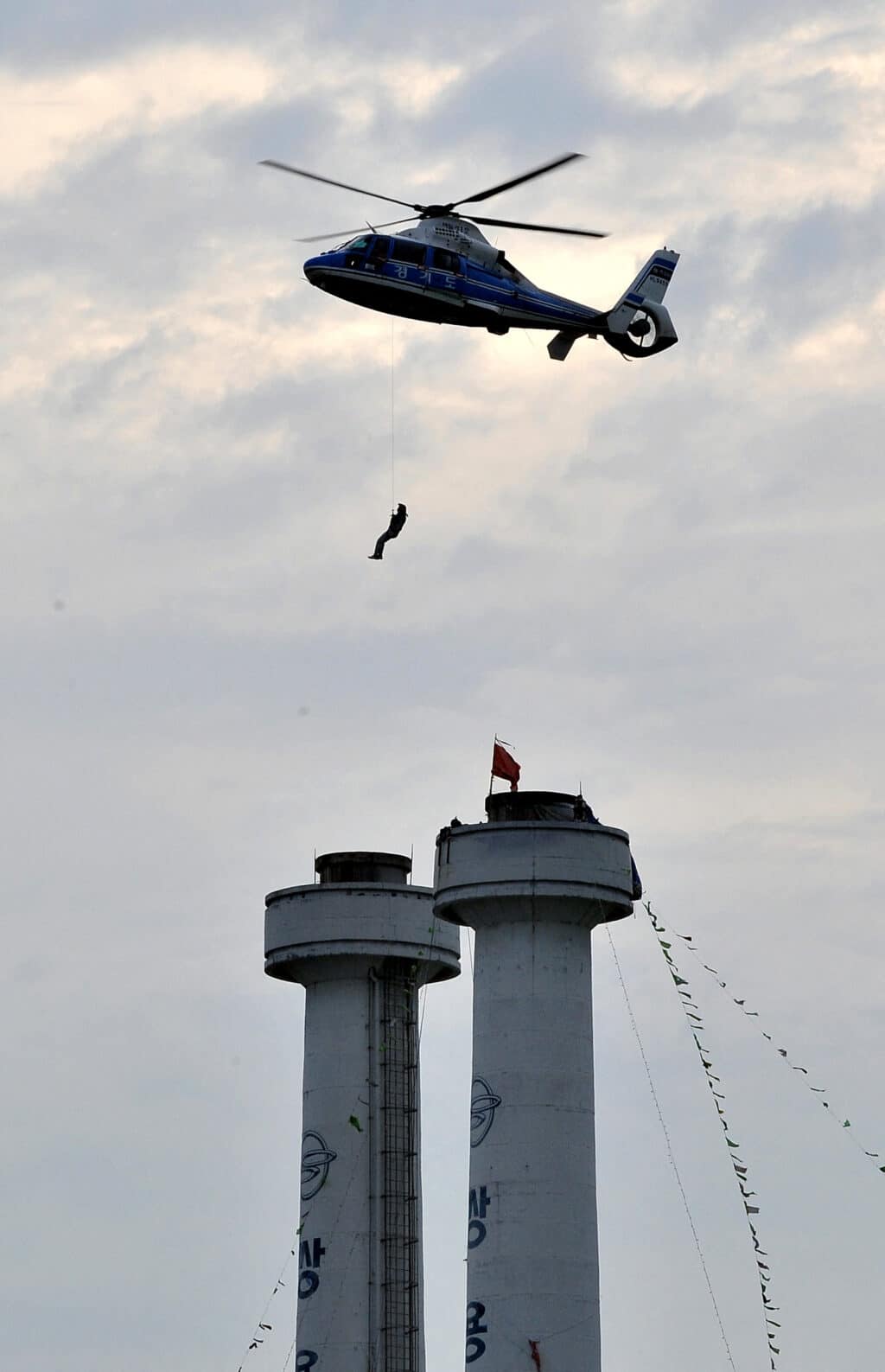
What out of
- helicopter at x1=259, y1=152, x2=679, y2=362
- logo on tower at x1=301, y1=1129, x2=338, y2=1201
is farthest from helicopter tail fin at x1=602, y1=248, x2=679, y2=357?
logo on tower at x1=301, y1=1129, x2=338, y2=1201

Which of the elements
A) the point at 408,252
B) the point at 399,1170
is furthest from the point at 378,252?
the point at 399,1170

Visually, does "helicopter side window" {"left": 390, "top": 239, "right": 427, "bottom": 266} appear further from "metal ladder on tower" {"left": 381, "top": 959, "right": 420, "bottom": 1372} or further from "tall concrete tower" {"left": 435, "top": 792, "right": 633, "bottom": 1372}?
"metal ladder on tower" {"left": 381, "top": 959, "right": 420, "bottom": 1372}

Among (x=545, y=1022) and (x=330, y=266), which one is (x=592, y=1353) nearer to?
(x=545, y=1022)

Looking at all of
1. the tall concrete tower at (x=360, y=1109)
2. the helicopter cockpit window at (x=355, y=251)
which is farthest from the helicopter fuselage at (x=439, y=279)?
the tall concrete tower at (x=360, y=1109)

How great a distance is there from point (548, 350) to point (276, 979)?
72.7 feet

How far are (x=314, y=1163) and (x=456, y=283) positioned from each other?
27075 millimetres

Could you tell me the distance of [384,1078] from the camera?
8794cm

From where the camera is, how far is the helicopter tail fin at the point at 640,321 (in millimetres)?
82562

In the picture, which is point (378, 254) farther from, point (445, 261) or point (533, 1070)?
point (533, 1070)

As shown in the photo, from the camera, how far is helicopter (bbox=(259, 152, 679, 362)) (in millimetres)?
78000

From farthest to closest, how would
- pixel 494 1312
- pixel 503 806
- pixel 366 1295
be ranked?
pixel 366 1295, pixel 503 806, pixel 494 1312

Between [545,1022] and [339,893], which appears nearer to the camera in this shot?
[545,1022]

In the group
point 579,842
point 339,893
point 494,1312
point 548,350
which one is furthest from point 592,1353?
point 548,350

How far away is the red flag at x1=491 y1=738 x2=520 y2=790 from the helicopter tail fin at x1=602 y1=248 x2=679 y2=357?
11.9m
